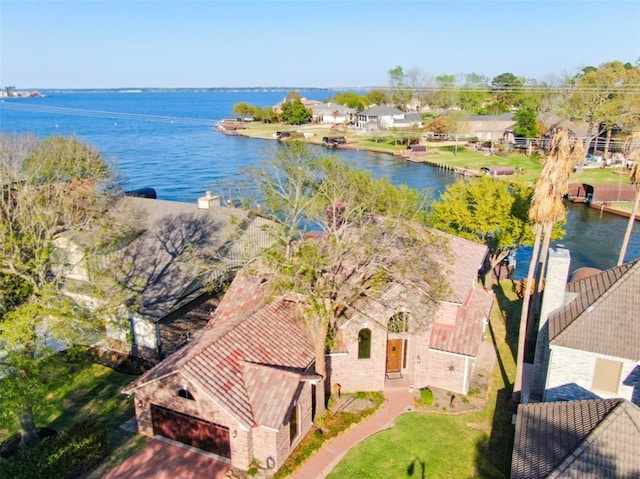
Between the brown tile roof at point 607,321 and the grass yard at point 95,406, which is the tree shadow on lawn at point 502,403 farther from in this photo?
the grass yard at point 95,406

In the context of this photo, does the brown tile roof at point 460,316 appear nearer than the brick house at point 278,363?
No

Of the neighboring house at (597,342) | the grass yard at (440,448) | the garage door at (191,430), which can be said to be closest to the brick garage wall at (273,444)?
the garage door at (191,430)

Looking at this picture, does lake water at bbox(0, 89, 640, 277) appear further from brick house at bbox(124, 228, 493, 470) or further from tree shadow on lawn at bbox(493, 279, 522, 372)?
brick house at bbox(124, 228, 493, 470)

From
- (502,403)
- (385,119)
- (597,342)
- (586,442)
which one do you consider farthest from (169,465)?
(385,119)

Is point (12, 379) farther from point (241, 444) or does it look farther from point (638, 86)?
point (638, 86)

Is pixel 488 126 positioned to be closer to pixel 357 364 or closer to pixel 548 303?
pixel 548 303

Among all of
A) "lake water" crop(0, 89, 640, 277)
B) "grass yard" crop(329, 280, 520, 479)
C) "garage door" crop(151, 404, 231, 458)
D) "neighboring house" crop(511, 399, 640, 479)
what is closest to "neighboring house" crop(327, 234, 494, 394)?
"grass yard" crop(329, 280, 520, 479)
